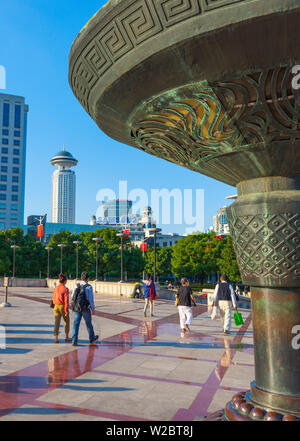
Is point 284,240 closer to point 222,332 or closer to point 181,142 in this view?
point 181,142

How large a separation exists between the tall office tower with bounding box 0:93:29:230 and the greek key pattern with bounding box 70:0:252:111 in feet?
385

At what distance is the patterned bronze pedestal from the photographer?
2.26 m

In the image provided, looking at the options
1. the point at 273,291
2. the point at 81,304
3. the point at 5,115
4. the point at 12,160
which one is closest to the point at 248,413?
the point at 273,291

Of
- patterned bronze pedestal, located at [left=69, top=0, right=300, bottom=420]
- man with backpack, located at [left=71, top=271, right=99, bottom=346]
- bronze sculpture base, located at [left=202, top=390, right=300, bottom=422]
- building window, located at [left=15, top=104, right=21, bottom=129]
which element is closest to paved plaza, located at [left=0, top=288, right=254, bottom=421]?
man with backpack, located at [left=71, top=271, right=99, bottom=346]

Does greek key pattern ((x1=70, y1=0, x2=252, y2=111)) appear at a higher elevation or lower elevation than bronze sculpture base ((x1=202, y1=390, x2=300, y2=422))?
higher

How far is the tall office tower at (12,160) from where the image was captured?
113 meters

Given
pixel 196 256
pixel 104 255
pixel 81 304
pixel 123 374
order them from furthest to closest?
pixel 196 256, pixel 104 255, pixel 81 304, pixel 123 374

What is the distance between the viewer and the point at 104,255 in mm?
49719

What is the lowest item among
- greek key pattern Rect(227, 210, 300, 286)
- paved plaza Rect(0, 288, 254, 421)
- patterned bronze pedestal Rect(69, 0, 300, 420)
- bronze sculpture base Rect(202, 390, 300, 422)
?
A: paved plaza Rect(0, 288, 254, 421)

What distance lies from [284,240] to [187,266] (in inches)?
2065

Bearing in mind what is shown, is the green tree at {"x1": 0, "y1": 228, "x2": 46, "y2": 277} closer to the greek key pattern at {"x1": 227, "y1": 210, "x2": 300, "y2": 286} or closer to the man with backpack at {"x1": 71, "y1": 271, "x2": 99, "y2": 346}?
the man with backpack at {"x1": 71, "y1": 271, "x2": 99, "y2": 346}

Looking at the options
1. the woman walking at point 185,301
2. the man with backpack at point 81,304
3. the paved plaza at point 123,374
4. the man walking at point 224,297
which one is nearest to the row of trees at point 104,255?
the man walking at point 224,297

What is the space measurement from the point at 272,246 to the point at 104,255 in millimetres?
47238

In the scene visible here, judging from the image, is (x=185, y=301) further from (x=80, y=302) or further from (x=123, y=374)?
(x=123, y=374)
